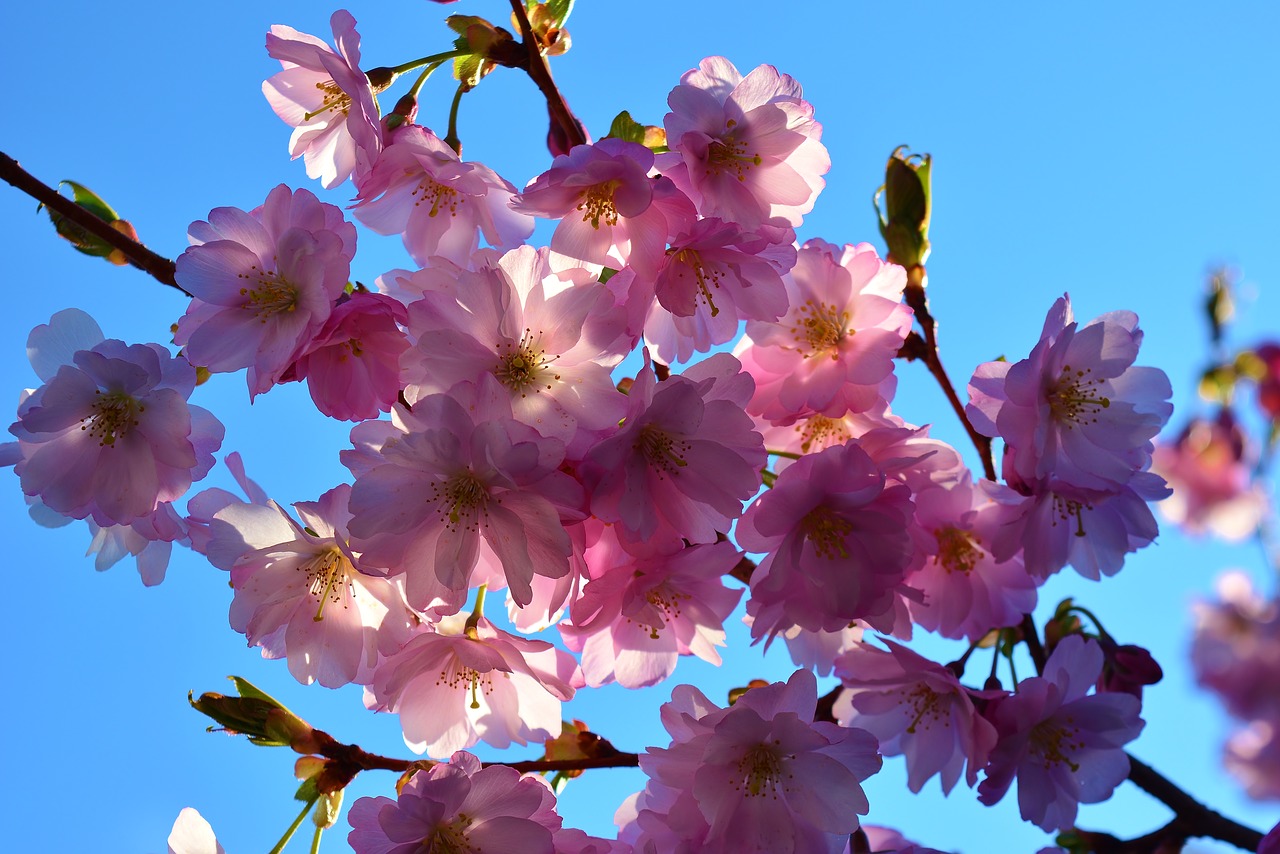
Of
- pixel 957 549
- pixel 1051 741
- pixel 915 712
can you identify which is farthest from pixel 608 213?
pixel 1051 741

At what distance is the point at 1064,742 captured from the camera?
1445 mm

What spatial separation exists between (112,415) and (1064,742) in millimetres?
1437

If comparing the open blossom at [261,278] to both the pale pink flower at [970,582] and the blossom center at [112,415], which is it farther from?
the pale pink flower at [970,582]

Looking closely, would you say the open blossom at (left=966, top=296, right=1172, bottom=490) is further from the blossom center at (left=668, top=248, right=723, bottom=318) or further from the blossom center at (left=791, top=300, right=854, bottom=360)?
the blossom center at (left=668, top=248, right=723, bottom=318)

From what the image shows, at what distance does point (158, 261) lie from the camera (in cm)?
133

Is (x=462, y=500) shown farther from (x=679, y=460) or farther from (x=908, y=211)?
(x=908, y=211)

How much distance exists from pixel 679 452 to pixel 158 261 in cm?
79

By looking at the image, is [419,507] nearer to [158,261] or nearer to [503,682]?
[503,682]

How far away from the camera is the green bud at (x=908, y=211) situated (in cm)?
158

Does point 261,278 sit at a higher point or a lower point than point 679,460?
higher

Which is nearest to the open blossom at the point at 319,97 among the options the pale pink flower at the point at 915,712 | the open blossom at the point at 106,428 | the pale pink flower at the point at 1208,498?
the open blossom at the point at 106,428

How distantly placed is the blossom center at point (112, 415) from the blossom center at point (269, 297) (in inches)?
8.5

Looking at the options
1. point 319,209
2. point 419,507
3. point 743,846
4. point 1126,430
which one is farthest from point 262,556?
point 1126,430

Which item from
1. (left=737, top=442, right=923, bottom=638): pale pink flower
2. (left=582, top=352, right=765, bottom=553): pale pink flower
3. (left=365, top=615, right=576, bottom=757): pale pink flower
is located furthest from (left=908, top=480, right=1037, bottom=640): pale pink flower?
(left=365, top=615, right=576, bottom=757): pale pink flower
